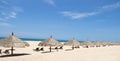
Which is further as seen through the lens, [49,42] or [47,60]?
[49,42]

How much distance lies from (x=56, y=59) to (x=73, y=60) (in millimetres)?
1277

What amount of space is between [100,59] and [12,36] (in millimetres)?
7596

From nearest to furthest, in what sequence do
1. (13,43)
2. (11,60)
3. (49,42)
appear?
(11,60) → (13,43) → (49,42)

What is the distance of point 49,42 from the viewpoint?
60.8ft

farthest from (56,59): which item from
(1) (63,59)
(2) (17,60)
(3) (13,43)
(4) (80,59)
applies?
(3) (13,43)

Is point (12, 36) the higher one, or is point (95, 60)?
point (12, 36)

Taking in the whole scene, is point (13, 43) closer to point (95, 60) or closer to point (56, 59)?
point (56, 59)

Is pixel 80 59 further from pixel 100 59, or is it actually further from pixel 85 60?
pixel 100 59

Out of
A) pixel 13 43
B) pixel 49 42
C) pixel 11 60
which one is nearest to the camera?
pixel 11 60

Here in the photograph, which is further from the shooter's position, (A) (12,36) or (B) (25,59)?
(A) (12,36)

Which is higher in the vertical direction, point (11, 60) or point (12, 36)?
point (12, 36)

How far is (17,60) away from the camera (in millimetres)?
13133

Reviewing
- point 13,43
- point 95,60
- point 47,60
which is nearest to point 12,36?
point 13,43

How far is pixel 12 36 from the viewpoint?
52.1 ft
